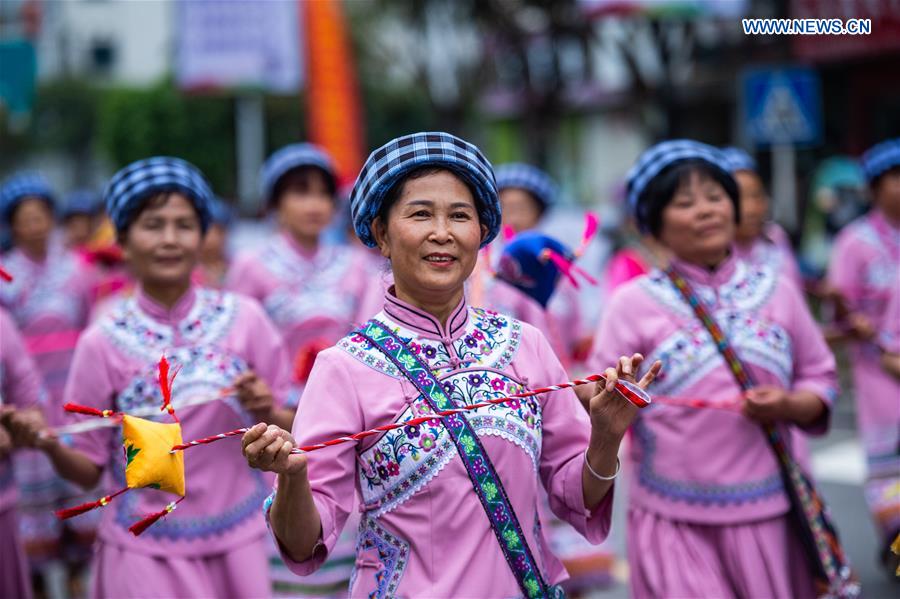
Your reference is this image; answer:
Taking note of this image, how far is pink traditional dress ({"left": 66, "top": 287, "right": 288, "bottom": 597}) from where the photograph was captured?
3.59 metres

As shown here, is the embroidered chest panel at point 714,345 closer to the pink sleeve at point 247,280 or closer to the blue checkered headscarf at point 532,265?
the blue checkered headscarf at point 532,265

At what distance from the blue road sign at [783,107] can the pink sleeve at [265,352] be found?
Result: 7247mm

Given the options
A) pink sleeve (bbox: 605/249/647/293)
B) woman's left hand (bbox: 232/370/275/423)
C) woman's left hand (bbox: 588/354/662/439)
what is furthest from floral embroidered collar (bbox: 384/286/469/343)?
pink sleeve (bbox: 605/249/647/293)

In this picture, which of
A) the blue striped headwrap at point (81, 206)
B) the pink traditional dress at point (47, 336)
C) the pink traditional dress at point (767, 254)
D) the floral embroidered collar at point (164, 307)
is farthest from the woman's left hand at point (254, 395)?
the blue striped headwrap at point (81, 206)

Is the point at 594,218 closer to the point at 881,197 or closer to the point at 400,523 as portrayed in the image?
the point at 400,523

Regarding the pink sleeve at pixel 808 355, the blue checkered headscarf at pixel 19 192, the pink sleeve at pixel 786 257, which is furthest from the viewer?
the blue checkered headscarf at pixel 19 192

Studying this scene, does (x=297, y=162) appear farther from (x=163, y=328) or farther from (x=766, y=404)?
(x=766, y=404)

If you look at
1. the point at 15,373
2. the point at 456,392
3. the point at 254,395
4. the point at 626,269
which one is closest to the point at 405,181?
→ the point at 456,392

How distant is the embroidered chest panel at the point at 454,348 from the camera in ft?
8.63

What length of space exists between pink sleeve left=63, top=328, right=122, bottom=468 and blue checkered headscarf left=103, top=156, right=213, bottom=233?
47 cm

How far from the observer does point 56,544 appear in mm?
6238

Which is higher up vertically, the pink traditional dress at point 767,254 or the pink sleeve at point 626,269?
the pink traditional dress at point 767,254

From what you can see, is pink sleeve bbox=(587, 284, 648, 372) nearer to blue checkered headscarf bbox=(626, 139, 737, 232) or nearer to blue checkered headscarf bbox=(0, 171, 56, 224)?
blue checkered headscarf bbox=(626, 139, 737, 232)

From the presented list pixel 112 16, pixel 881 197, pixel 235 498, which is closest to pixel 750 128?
pixel 881 197
